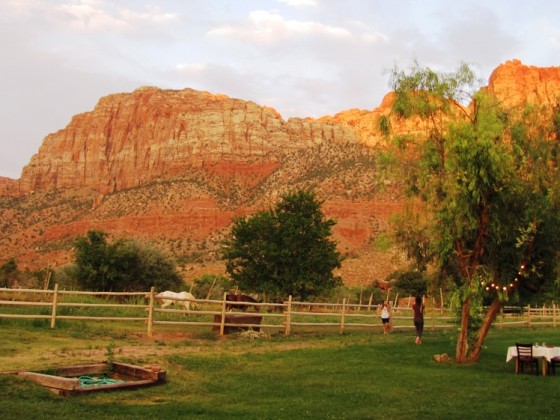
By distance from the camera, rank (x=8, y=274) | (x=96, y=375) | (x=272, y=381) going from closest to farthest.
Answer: (x=96, y=375) < (x=272, y=381) < (x=8, y=274)

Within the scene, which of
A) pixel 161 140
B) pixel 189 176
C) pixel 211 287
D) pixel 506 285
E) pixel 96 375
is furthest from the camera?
pixel 161 140

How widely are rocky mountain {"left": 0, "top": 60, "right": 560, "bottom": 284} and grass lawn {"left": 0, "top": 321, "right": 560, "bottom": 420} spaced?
38911 mm

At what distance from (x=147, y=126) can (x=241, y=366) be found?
5590 inches

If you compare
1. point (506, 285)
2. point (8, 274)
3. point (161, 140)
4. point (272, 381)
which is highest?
point (161, 140)

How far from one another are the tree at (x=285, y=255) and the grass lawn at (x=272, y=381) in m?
19.5

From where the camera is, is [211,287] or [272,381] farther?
[211,287]

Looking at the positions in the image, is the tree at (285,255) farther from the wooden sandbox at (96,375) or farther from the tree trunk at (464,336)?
the wooden sandbox at (96,375)

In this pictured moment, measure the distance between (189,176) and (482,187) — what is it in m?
106

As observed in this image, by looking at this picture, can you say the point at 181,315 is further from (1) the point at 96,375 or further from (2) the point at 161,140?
(2) the point at 161,140

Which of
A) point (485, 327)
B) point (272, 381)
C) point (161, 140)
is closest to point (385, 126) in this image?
point (485, 327)

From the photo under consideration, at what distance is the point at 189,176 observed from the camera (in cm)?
11844

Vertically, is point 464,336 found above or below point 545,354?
above

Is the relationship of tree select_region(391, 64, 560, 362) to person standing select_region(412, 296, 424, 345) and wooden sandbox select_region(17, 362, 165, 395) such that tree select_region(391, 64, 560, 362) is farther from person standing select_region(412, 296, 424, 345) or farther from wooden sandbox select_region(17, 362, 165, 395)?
wooden sandbox select_region(17, 362, 165, 395)

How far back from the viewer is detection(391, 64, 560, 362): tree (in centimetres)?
1527
